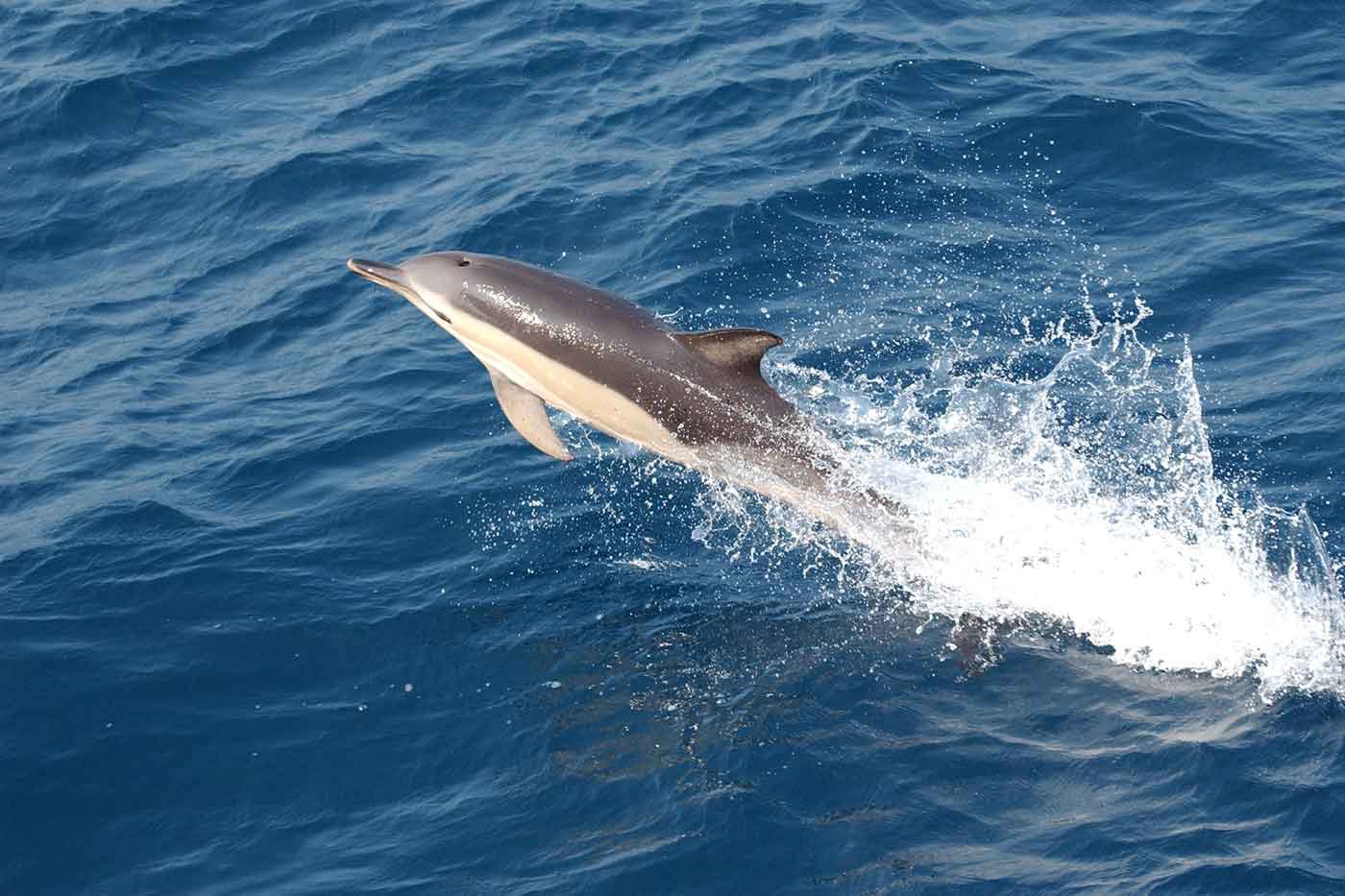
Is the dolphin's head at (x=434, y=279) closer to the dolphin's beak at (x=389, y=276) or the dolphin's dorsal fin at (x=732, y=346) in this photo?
the dolphin's beak at (x=389, y=276)

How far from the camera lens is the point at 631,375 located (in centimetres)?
862

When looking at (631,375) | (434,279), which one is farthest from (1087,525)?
(434,279)

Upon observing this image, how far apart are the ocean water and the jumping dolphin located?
0.73m

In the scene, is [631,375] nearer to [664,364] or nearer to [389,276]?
[664,364]

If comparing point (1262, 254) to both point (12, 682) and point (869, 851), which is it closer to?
point (869, 851)

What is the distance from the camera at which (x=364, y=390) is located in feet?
39.5

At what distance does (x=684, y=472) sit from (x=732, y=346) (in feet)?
6.92

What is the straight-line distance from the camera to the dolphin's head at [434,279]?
9156 mm

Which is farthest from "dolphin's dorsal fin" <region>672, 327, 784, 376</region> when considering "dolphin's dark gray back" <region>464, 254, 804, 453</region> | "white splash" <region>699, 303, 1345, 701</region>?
"white splash" <region>699, 303, 1345, 701</region>

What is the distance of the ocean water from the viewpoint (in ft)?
Answer: 25.2

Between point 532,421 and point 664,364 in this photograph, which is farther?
point 532,421

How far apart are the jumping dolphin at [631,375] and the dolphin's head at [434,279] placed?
0.01 metres

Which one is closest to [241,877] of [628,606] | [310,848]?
[310,848]

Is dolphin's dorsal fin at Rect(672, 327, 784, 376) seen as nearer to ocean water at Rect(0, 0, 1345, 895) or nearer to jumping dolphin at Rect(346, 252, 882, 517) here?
jumping dolphin at Rect(346, 252, 882, 517)
